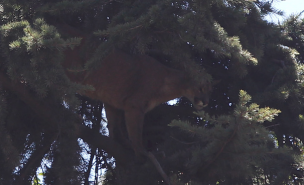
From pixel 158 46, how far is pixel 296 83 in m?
1.57

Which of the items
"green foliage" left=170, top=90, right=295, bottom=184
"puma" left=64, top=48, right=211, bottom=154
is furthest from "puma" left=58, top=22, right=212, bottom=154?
"green foliage" left=170, top=90, right=295, bottom=184

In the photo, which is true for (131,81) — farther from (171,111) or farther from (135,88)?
(171,111)

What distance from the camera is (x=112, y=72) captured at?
16.5ft

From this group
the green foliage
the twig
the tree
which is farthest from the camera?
the twig

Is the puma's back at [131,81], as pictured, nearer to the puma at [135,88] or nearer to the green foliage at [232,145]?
the puma at [135,88]

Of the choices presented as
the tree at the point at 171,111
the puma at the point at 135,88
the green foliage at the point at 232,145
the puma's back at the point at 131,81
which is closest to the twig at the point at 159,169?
the tree at the point at 171,111

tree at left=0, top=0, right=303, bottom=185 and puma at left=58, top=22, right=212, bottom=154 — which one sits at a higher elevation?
puma at left=58, top=22, right=212, bottom=154

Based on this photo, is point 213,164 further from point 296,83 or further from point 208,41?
point 296,83

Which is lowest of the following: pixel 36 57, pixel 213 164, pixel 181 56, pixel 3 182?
pixel 213 164

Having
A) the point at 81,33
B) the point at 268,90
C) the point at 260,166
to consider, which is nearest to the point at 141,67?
the point at 81,33

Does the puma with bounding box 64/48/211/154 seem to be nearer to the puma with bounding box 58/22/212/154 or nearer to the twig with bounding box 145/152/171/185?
the puma with bounding box 58/22/212/154

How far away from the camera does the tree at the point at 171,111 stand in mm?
2803

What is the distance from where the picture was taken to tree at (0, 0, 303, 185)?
2803 millimetres

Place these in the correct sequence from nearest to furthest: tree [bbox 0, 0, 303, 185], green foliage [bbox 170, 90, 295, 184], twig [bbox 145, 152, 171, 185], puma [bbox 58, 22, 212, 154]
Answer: green foliage [bbox 170, 90, 295, 184], tree [bbox 0, 0, 303, 185], twig [bbox 145, 152, 171, 185], puma [bbox 58, 22, 212, 154]
